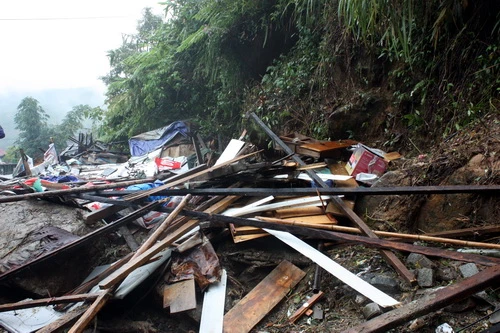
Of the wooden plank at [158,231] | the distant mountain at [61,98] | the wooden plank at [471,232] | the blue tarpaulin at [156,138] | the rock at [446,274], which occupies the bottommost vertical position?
the rock at [446,274]

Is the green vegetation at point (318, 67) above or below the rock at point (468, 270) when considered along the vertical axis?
above

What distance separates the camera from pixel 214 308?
2.31m

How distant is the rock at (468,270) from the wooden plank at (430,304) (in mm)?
269

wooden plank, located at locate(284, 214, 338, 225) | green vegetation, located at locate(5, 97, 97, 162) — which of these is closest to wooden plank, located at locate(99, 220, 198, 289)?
wooden plank, located at locate(284, 214, 338, 225)

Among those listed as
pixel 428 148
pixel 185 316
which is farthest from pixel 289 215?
pixel 428 148

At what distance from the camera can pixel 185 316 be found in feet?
8.20

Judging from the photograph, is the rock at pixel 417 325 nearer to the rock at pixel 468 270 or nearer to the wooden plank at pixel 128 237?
the rock at pixel 468 270

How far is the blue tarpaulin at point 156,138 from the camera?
8562 millimetres

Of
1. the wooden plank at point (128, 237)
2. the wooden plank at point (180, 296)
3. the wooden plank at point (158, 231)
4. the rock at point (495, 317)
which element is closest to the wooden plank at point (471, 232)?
the rock at point (495, 317)

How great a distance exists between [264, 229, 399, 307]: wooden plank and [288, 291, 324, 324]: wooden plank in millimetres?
190

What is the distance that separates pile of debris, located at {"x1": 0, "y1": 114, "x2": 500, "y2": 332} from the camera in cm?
195

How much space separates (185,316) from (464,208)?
228 centimetres

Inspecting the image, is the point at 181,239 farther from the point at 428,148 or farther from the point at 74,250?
the point at 428,148

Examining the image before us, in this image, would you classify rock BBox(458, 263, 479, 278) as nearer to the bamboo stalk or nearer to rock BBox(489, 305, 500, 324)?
the bamboo stalk
